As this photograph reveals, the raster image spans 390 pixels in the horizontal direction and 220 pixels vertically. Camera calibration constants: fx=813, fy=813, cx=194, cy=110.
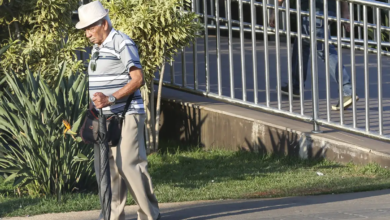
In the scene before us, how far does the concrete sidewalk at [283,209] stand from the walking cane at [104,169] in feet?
2.00

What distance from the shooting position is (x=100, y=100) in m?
5.41

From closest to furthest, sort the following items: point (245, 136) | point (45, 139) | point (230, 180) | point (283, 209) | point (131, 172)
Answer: point (131, 172), point (283, 209), point (45, 139), point (230, 180), point (245, 136)

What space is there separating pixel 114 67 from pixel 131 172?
29.2 inches

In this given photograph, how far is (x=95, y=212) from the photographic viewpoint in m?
6.34

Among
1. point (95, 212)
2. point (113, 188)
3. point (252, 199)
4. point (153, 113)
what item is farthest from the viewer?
point (153, 113)

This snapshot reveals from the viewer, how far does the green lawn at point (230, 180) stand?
22.1 feet

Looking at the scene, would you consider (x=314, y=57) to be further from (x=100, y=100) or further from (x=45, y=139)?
(x=100, y=100)

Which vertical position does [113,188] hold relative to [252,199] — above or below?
above

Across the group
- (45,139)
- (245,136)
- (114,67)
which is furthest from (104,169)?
(245,136)

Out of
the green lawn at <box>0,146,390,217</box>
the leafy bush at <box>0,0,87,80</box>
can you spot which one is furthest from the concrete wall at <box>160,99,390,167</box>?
the leafy bush at <box>0,0,87,80</box>

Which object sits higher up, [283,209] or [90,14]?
[90,14]

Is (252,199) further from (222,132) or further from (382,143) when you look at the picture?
(222,132)

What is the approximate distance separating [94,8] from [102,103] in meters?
0.65

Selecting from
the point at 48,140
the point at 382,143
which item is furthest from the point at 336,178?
the point at 48,140
